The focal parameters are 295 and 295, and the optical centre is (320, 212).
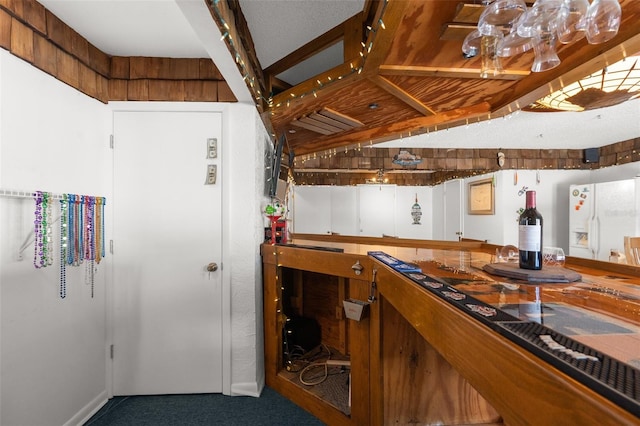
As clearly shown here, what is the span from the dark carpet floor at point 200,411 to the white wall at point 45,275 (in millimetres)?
194

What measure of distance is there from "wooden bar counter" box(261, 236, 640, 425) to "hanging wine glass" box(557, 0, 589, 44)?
0.97 meters

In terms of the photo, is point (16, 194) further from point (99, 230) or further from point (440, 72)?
point (440, 72)

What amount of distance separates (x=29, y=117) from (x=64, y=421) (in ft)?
6.16

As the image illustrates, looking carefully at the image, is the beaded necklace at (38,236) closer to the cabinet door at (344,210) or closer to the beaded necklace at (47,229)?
the beaded necklace at (47,229)

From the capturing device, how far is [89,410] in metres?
2.06

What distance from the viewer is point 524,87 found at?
81.9 inches

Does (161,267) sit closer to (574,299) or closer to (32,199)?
(32,199)

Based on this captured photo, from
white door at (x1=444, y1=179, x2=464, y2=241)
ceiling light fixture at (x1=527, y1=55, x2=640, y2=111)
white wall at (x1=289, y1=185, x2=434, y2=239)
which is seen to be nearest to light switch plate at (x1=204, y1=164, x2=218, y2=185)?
ceiling light fixture at (x1=527, y1=55, x2=640, y2=111)

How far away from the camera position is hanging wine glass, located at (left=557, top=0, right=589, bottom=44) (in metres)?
1.07

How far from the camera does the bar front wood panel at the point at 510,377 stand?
410 mm

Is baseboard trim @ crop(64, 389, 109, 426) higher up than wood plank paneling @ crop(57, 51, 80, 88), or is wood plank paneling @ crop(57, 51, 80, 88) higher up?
wood plank paneling @ crop(57, 51, 80, 88)

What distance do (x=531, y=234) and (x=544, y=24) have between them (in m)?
0.83

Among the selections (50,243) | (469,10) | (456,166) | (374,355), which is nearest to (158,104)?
(50,243)

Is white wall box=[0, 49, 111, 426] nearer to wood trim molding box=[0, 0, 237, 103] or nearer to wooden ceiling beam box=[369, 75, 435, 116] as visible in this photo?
wood trim molding box=[0, 0, 237, 103]
